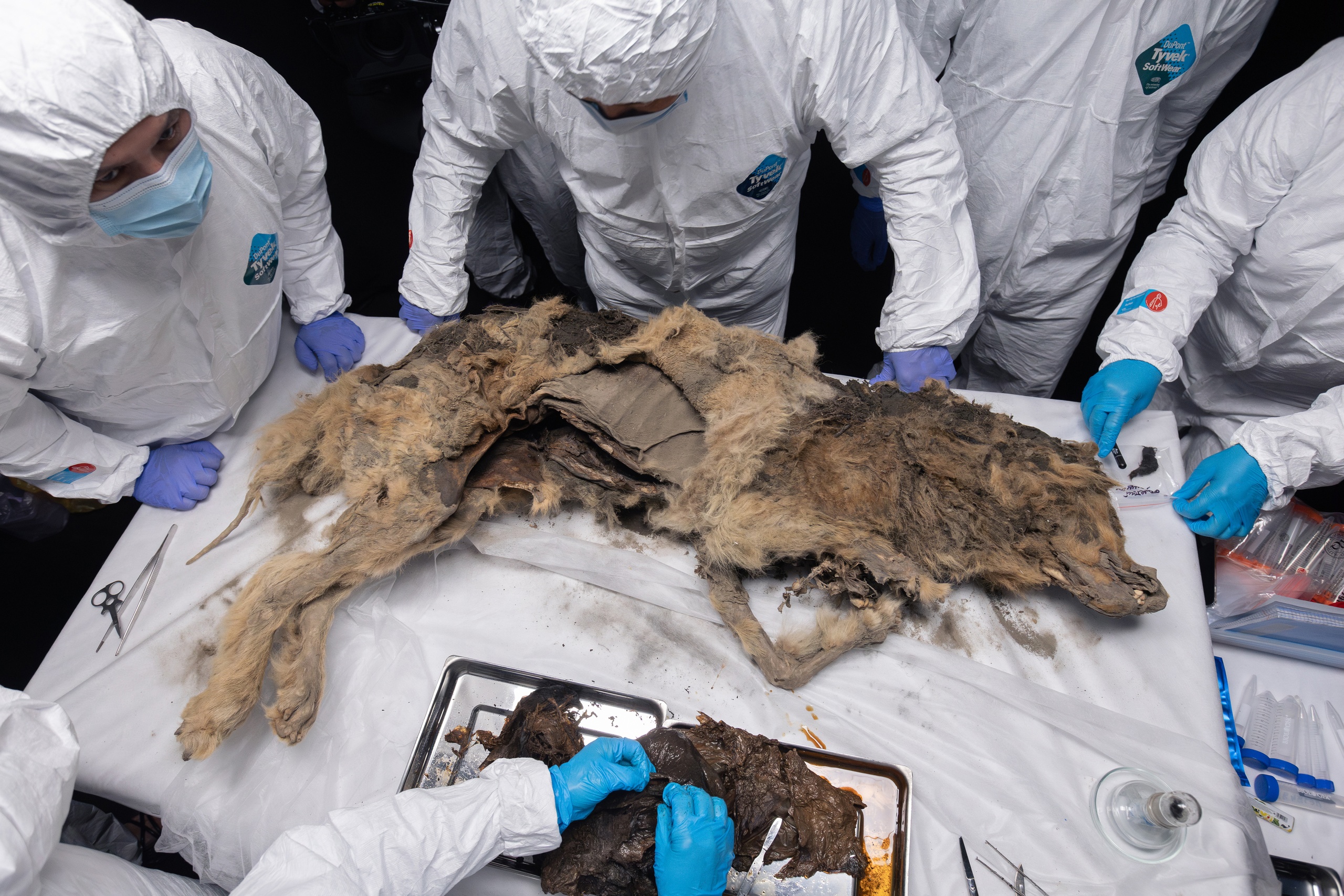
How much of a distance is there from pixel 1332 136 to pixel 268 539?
350 cm

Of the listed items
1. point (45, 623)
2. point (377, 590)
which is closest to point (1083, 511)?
point (377, 590)

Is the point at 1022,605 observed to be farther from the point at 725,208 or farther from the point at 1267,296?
the point at 725,208

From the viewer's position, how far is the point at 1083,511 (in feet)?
6.47

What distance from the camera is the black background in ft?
10.8

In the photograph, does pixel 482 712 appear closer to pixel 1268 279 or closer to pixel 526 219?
pixel 526 219

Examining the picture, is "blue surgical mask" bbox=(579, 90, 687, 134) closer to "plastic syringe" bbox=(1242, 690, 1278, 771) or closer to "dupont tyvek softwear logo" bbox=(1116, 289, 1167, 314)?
"dupont tyvek softwear logo" bbox=(1116, 289, 1167, 314)

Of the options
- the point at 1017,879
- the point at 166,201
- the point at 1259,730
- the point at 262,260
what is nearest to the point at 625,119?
the point at 166,201

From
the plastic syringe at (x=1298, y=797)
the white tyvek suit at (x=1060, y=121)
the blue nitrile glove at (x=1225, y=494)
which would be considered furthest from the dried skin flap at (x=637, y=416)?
the plastic syringe at (x=1298, y=797)

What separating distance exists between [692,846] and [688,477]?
95 centimetres

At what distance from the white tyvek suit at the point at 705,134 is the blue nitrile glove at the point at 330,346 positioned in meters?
0.30

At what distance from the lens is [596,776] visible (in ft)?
5.51

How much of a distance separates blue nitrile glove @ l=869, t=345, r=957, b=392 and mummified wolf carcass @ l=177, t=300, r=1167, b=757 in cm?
25

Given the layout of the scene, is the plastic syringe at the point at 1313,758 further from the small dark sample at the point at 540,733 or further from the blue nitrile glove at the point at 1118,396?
the small dark sample at the point at 540,733

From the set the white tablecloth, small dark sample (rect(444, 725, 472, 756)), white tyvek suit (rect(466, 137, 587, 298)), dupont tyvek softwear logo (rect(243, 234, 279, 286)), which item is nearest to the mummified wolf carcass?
the white tablecloth
